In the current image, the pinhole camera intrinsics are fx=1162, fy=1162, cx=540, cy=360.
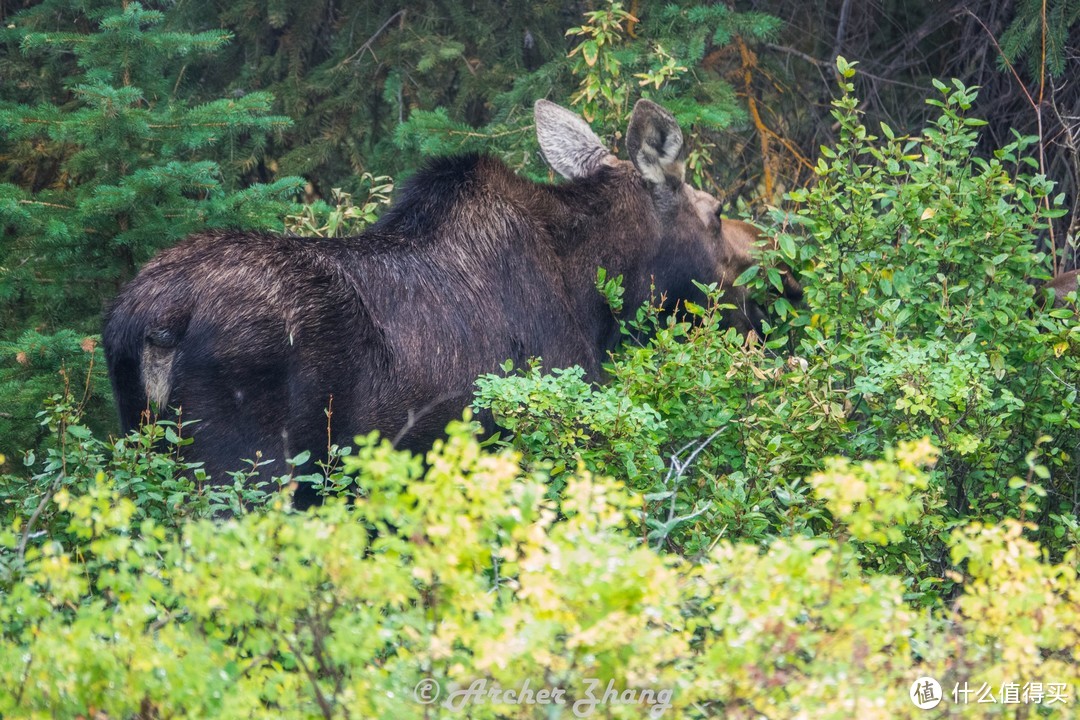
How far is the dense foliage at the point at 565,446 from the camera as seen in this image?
2.56m

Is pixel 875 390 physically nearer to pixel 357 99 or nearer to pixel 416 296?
pixel 416 296

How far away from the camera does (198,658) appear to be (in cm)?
252

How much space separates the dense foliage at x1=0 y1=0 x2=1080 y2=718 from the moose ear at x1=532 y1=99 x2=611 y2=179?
608mm

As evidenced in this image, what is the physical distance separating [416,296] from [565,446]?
1.15 m

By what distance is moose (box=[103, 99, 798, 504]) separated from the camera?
457 cm

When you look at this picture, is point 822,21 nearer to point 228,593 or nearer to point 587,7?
point 587,7

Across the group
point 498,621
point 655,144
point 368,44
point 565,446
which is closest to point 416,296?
point 565,446

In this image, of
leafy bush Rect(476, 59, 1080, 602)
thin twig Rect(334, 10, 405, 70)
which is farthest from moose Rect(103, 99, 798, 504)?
thin twig Rect(334, 10, 405, 70)

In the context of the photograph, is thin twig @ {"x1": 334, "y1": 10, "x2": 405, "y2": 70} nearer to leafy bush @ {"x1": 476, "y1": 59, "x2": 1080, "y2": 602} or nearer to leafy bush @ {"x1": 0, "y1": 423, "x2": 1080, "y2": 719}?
leafy bush @ {"x1": 476, "y1": 59, "x2": 1080, "y2": 602}

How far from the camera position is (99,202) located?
6.02 metres

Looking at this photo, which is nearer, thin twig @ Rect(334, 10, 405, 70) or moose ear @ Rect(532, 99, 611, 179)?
moose ear @ Rect(532, 99, 611, 179)

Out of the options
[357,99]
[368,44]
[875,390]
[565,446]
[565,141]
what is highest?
[368,44]

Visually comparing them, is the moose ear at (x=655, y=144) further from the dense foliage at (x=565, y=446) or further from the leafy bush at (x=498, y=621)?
the leafy bush at (x=498, y=621)

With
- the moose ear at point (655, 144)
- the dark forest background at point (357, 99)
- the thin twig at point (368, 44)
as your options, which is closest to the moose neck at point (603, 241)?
the moose ear at point (655, 144)
